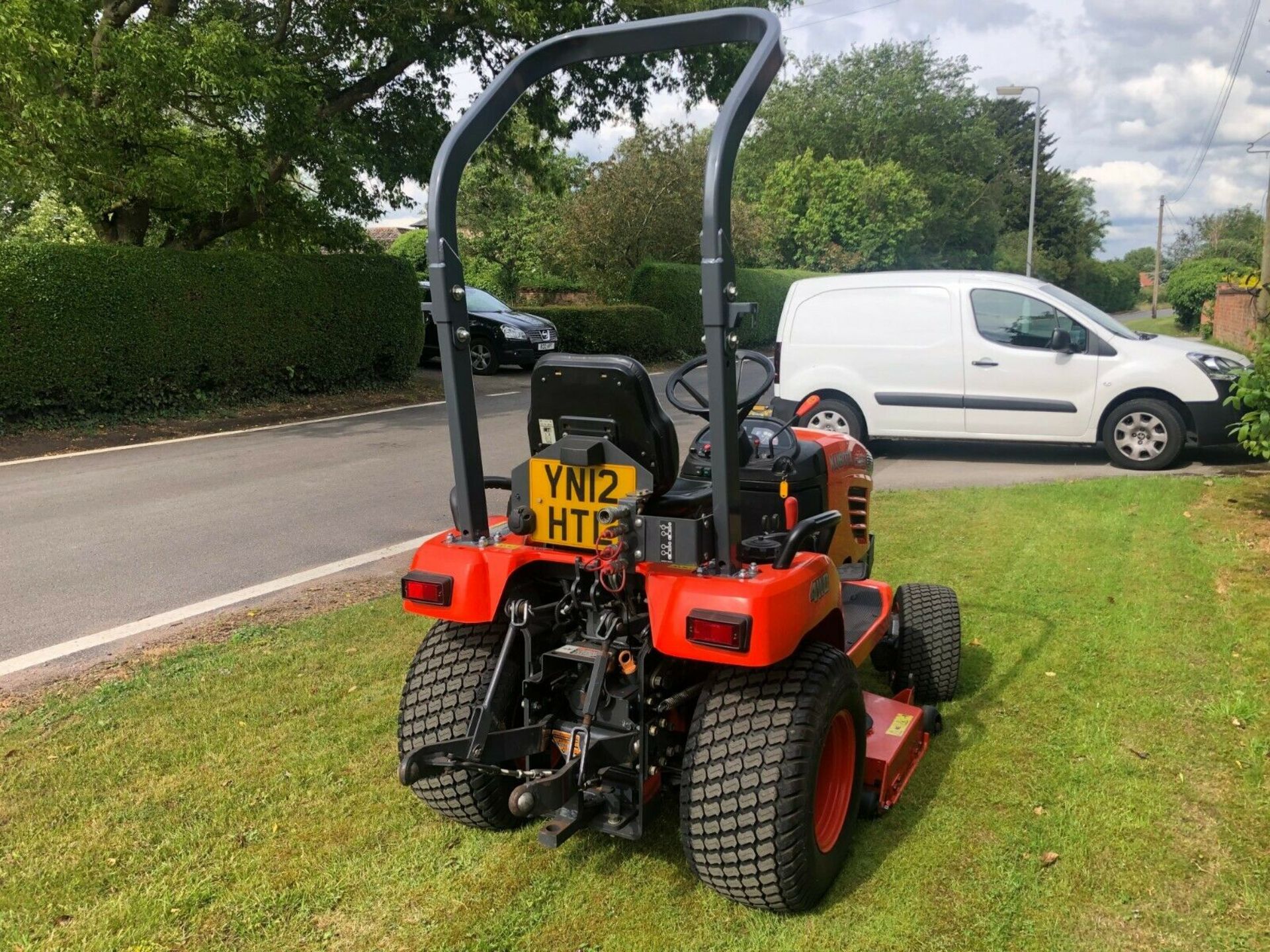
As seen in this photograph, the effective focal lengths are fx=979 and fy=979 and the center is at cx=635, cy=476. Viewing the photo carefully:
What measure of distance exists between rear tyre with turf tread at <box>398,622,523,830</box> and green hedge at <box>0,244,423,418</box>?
1003cm

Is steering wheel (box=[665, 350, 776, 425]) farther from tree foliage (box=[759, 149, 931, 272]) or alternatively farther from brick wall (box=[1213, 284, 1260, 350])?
tree foliage (box=[759, 149, 931, 272])

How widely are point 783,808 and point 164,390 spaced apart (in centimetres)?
1208

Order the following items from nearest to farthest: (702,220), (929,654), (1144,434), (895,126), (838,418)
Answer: (702,220)
(929,654)
(1144,434)
(838,418)
(895,126)

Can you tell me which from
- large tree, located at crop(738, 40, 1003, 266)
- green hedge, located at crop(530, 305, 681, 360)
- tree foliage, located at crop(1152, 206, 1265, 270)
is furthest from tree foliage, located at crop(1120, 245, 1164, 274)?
green hedge, located at crop(530, 305, 681, 360)

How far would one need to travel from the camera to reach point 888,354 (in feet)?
32.6

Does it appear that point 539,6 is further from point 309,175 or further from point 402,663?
point 402,663

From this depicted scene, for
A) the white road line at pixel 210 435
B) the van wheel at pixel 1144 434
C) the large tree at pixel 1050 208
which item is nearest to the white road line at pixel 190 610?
the white road line at pixel 210 435

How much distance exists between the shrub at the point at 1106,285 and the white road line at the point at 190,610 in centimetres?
6072

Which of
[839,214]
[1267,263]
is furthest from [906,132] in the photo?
[1267,263]

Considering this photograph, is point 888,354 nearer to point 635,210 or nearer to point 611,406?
point 611,406

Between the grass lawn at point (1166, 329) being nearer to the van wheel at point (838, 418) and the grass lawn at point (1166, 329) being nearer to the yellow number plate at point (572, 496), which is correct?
the van wheel at point (838, 418)

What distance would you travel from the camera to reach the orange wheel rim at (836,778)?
2971mm

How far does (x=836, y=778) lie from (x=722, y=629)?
0.80m

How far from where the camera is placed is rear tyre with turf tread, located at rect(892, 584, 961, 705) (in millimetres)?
4125
